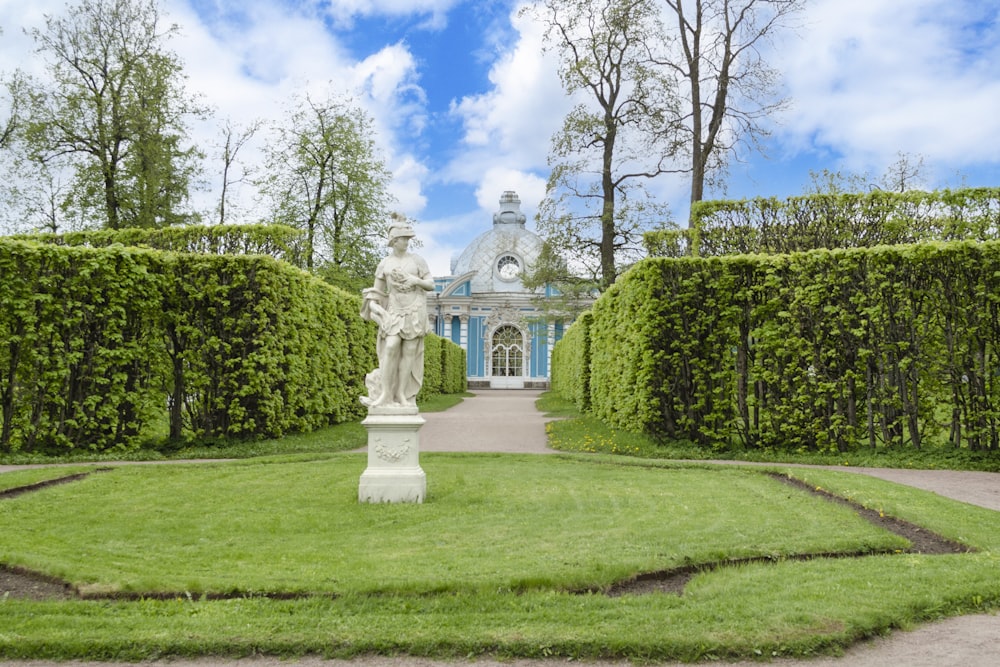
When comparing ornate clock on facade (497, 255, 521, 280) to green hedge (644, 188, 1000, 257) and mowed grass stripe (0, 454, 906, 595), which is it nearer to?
green hedge (644, 188, 1000, 257)

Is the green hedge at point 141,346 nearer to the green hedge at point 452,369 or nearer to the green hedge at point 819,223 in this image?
the green hedge at point 819,223

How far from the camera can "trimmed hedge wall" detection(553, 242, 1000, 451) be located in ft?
37.8

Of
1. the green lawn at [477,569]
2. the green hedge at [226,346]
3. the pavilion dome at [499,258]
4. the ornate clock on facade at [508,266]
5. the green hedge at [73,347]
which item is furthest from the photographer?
the ornate clock on facade at [508,266]

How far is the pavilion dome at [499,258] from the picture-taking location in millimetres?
51688

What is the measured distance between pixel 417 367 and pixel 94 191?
21116 millimetres

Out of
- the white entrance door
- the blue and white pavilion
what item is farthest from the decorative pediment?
the white entrance door

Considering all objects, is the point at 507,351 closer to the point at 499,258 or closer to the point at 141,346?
the point at 499,258

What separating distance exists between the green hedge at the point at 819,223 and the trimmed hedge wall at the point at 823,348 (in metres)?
6.19

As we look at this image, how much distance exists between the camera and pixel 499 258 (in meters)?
52.5

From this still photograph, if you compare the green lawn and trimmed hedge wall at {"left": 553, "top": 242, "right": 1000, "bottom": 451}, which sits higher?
trimmed hedge wall at {"left": 553, "top": 242, "right": 1000, "bottom": 451}

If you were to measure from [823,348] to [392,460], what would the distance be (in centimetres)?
791

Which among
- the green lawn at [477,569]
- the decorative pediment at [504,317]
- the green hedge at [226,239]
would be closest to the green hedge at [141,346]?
the green hedge at [226,239]

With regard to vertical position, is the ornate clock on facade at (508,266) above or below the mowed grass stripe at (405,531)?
above

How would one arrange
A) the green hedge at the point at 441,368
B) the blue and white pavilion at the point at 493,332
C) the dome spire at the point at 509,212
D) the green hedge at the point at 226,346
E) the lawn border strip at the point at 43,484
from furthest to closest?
the dome spire at the point at 509,212
the blue and white pavilion at the point at 493,332
the green hedge at the point at 441,368
the green hedge at the point at 226,346
the lawn border strip at the point at 43,484
